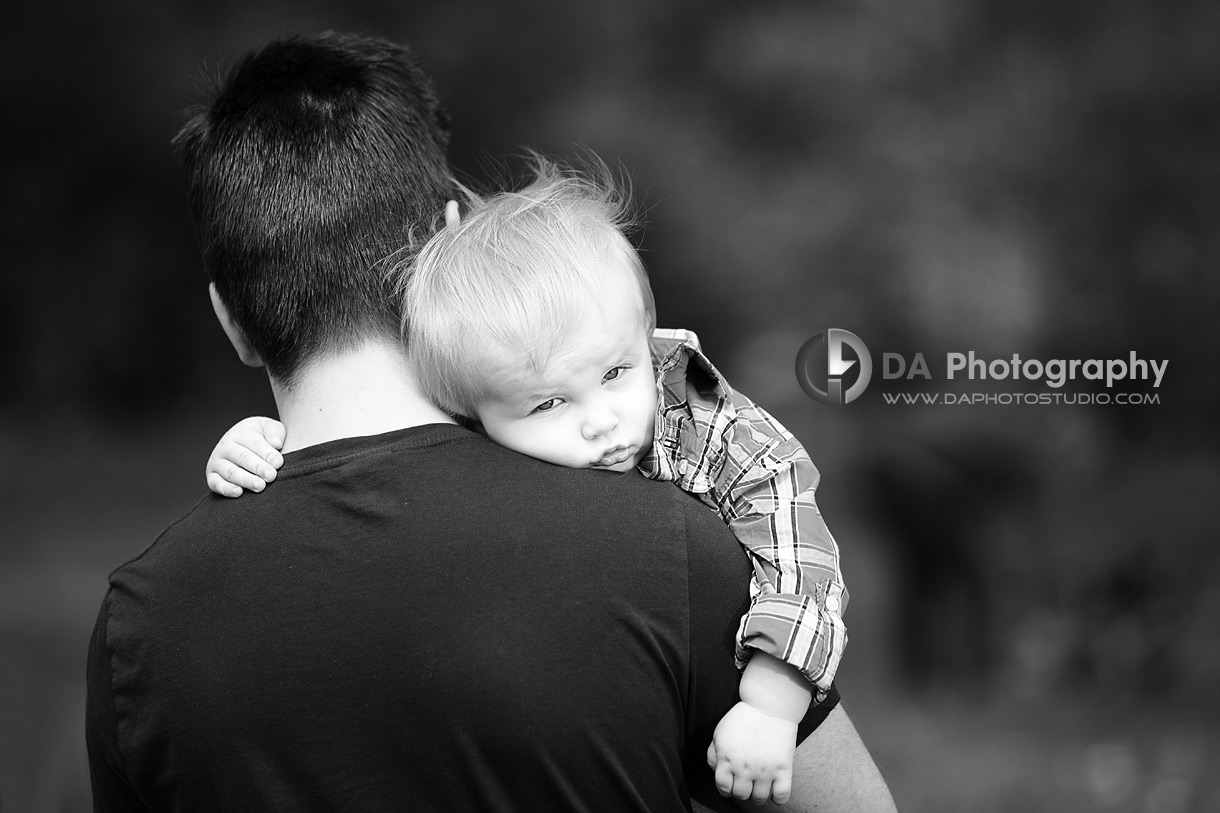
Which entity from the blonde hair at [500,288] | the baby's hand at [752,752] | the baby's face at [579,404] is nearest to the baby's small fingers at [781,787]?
the baby's hand at [752,752]

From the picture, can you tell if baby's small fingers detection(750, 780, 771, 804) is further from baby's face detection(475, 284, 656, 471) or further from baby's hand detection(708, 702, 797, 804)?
baby's face detection(475, 284, 656, 471)

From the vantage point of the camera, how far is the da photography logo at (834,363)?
3.56 metres

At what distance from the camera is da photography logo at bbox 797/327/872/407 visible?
11.7 ft

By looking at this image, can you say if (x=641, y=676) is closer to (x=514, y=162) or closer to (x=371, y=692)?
(x=371, y=692)

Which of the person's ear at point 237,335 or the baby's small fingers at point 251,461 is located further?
the person's ear at point 237,335

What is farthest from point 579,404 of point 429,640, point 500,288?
point 429,640

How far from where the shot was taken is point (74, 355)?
5.07 m

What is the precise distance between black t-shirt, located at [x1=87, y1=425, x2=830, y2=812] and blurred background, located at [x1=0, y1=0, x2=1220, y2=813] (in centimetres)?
323

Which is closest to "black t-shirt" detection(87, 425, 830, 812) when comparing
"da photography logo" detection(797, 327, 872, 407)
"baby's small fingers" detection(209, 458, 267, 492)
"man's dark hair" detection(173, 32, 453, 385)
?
"baby's small fingers" detection(209, 458, 267, 492)

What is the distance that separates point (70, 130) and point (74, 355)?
0.95 m

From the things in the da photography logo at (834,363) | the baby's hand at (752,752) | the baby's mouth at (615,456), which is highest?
the da photography logo at (834,363)

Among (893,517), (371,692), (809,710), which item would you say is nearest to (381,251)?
(371,692)

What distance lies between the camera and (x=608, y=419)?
3.62 ft

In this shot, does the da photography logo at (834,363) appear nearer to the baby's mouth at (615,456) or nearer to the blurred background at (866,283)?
the blurred background at (866,283)
